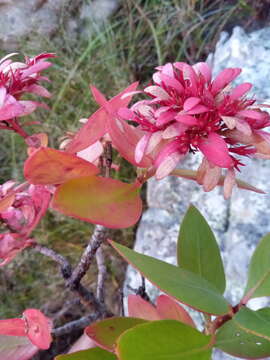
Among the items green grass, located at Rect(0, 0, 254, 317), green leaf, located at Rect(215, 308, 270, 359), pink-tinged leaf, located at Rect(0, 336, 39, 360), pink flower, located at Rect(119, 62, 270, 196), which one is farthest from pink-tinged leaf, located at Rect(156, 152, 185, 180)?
green grass, located at Rect(0, 0, 254, 317)

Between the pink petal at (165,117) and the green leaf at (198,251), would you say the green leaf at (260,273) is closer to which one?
the green leaf at (198,251)

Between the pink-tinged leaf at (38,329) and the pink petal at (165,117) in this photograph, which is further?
the pink-tinged leaf at (38,329)

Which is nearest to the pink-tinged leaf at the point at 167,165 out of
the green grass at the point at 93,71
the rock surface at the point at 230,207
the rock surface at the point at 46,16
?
the rock surface at the point at 230,207

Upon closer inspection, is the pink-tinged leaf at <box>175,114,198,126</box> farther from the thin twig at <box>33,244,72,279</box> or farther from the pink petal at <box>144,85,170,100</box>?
the thin twig at <box>33,244,72,279</box>

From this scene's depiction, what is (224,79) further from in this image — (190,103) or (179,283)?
(179,283)

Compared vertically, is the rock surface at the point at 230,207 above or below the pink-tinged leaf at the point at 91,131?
below

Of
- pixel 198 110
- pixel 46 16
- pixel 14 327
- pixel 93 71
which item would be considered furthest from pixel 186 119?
pixel 46 16
